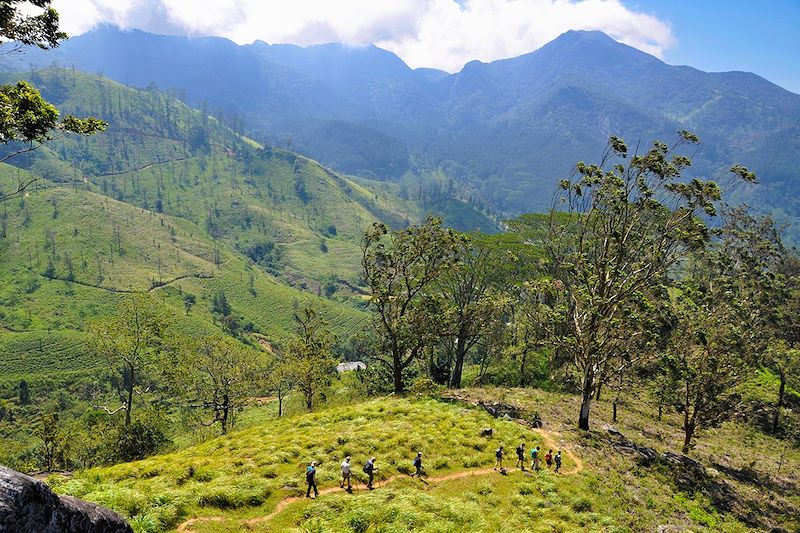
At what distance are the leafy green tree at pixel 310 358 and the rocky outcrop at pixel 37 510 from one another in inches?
1813

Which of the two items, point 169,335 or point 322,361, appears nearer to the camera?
point 169,335

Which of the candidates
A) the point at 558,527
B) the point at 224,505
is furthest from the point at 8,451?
the point at 558,527

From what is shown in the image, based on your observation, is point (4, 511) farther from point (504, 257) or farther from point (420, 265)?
point (504, 257)

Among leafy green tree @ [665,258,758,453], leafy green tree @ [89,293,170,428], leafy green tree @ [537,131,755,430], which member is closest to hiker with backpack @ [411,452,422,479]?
leafy green tree @ [537,131,755,430]

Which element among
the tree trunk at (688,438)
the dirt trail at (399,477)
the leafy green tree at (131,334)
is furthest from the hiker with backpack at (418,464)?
the leafy green tree at (131,334)

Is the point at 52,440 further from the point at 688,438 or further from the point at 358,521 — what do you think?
the point at 688,438

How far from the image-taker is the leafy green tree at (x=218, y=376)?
58188mm

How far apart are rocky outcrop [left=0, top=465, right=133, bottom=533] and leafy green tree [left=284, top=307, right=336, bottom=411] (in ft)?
151

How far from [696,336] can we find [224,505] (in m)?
43.0

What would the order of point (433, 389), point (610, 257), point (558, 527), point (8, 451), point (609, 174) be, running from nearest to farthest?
point (558, 527)
point (609, 174)
point (610, 257)
point (433, 389)
point (8, 451)

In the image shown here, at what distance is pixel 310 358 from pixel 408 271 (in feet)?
63.9

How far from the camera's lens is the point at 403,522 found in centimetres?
2075

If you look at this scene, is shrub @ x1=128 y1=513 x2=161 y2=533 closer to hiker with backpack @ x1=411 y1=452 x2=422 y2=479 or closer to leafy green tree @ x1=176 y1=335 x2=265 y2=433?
hiker with backpack @ x1=411 y1=452 x2=422 y2=479

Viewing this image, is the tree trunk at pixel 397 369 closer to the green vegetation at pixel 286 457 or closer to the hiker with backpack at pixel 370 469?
the green vegetation at pixel 286 457
